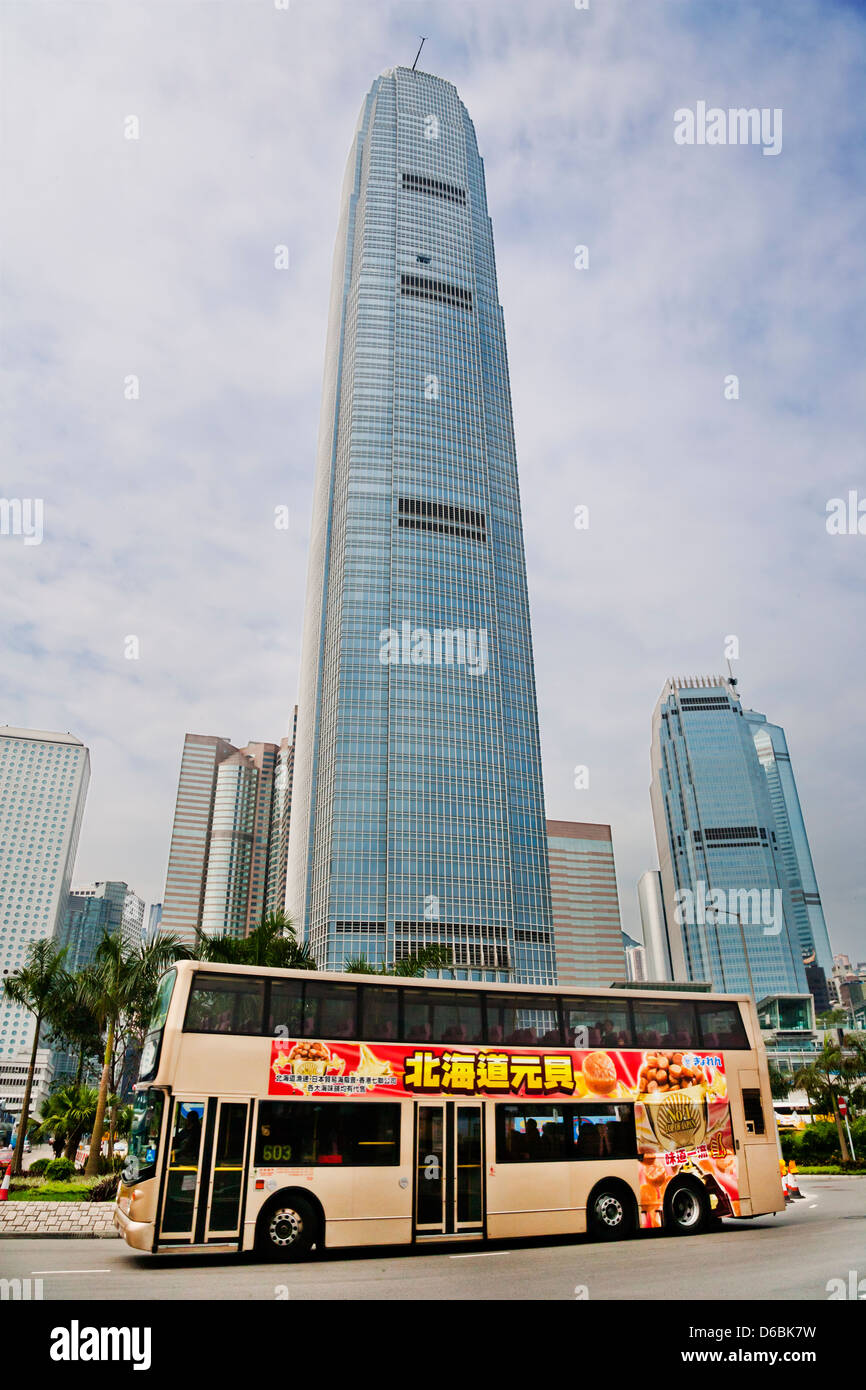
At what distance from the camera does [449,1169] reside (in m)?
14.3

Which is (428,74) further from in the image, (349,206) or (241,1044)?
(241,1044)

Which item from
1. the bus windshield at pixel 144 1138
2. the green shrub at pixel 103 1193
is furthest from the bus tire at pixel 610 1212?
the green shrub at pixel 103 1193

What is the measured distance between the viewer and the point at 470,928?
290 ft

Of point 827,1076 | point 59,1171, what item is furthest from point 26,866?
point 827,1076

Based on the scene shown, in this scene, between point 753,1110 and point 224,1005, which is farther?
point 753,1110

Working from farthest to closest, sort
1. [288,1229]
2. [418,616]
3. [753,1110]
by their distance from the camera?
1. [418,616]
2. [753,1110]
3. [288,1229]

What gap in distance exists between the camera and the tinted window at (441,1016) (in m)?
14.7

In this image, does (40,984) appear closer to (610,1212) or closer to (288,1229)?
(288,1229)

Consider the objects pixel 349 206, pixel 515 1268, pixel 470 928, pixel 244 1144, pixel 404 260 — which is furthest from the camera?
pixel 349 206

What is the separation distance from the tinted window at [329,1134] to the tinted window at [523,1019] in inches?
94.6

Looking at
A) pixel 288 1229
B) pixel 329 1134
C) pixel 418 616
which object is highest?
pixel 418 616

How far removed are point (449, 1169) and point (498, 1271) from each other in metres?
2.36
